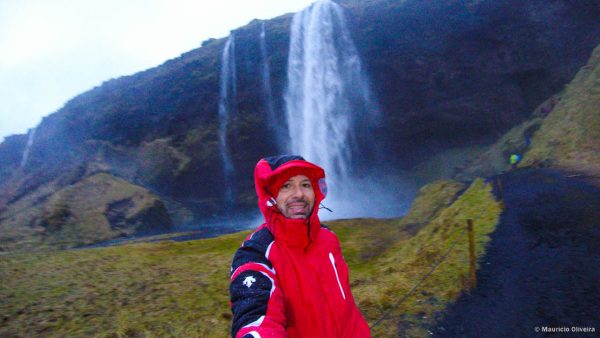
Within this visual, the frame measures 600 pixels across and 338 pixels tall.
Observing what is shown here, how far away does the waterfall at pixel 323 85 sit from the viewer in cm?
3022

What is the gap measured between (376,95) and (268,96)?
409 inches

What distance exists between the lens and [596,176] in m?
11.5

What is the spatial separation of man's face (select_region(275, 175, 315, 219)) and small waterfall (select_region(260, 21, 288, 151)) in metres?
30.2

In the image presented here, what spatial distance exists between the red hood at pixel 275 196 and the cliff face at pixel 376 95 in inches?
1068

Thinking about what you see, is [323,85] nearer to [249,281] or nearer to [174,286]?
[174,286]

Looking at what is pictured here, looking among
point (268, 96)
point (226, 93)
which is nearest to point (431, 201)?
point (268, 96)

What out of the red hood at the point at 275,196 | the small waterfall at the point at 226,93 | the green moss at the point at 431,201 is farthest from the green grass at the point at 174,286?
the small waterfall at the point at 226,93

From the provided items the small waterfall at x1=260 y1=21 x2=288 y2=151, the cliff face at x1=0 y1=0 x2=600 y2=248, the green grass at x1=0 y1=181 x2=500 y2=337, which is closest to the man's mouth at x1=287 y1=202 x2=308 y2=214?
the green grass at x1=0 y1=181 x2=500 y2=337

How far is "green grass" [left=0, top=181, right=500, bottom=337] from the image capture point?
5172 millimetres

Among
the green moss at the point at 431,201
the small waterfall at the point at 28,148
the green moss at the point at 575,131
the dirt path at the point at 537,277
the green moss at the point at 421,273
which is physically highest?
the small waterfall at the point at 28,148

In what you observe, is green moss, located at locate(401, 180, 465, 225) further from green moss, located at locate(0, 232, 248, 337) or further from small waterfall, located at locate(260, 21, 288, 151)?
small waterfall, located at locate(260, 21, 288, 151)

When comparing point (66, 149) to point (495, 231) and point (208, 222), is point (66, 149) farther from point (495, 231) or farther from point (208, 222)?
point (495, 231)

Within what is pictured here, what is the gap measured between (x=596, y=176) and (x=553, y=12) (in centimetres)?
2155

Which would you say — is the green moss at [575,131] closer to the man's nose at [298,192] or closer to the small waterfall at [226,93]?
the man's nose at [298,192]
